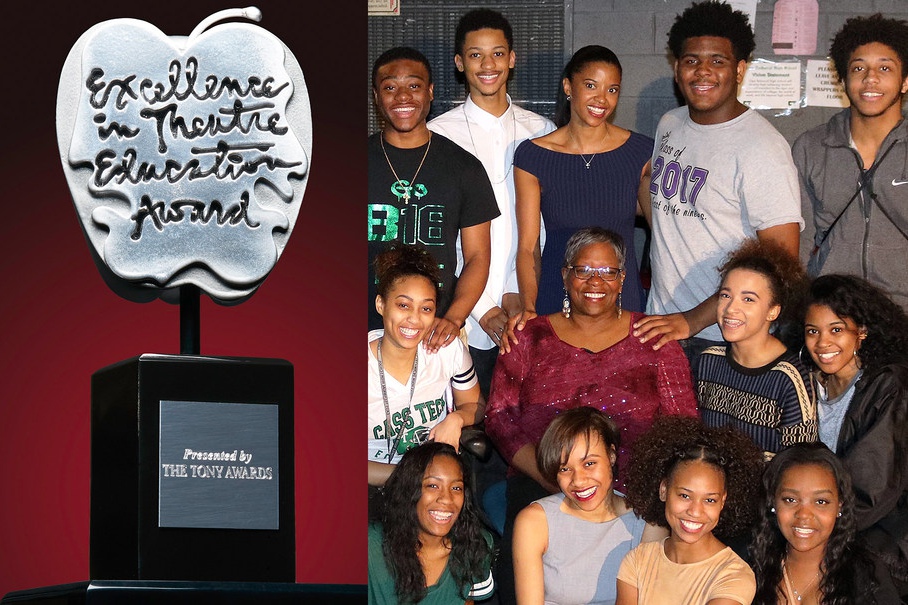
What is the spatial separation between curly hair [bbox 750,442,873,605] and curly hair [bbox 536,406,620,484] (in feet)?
1.11

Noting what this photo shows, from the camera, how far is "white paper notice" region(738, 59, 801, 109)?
3152 millimetres

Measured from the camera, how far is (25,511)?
9.03 feet

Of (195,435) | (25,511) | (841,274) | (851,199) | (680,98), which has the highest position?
(680,98)

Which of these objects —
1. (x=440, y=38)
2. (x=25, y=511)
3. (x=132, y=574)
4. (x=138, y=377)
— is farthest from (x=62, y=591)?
(x=440, y=38)

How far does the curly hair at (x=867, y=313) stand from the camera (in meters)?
2.59

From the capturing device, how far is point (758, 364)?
2.62m

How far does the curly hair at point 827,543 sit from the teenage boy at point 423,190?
0.82 m

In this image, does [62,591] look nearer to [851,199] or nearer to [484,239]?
[484,239]

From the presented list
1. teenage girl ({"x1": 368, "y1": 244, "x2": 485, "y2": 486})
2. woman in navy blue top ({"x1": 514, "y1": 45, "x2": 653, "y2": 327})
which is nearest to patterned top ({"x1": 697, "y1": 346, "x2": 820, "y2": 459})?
woman in navy blue top ({"x1": 514, "y1": 45, "x2": 653, "y2": 327})

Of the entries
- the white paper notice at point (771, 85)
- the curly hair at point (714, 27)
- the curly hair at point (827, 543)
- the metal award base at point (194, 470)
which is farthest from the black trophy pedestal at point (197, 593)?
the white paper notice at point (771, 85)

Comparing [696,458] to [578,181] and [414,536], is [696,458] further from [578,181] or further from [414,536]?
[578,181]

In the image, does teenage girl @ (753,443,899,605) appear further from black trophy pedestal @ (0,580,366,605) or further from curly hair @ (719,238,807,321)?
black trophy pedestal @ (0,580,366,605)

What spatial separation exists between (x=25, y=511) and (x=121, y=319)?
497mm

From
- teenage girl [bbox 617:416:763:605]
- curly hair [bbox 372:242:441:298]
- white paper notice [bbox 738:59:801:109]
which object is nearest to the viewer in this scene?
teenage girl [bbox 617:416:763:605]
